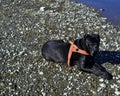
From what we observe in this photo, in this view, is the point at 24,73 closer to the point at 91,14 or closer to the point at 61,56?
the point at 61,56

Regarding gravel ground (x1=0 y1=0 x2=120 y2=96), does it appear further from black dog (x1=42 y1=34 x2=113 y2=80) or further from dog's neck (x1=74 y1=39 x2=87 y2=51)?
dog's neck (x1=74 y1=39 x2=87 y2=51)

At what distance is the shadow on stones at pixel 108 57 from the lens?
15069mm

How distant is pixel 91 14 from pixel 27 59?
20.7 ft

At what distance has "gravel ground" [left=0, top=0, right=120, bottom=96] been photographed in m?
13.7

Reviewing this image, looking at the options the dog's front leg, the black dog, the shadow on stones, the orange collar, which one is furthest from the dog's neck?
the shadow on stones

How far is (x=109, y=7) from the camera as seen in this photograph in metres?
22.2

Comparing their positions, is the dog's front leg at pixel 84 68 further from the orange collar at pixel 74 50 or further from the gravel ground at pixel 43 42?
the orange collar at pixel 74 50

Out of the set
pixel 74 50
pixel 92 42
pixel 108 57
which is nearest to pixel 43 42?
pixel 74 50

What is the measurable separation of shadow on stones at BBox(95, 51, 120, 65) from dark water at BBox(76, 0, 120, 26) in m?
4.65

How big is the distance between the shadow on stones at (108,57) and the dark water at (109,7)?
465 centimetres

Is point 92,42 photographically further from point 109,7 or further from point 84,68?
point 109,7

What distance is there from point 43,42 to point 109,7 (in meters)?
6.67

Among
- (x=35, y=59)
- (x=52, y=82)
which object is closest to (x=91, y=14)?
(x=35, y=59)

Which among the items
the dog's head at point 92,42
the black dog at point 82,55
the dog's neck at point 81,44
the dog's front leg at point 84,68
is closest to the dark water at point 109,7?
the black dog at point 82,55
